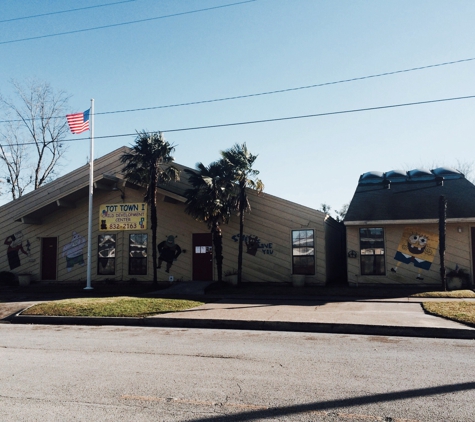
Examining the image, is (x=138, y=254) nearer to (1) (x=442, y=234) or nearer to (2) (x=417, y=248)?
(2) (x=417, y=248)

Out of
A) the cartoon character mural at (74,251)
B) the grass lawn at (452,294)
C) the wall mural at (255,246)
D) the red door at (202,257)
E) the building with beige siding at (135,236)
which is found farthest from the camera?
the cartoon character mural at (74,251)

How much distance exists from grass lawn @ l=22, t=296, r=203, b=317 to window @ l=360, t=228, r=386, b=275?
8.04 metres

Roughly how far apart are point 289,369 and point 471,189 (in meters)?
16.4

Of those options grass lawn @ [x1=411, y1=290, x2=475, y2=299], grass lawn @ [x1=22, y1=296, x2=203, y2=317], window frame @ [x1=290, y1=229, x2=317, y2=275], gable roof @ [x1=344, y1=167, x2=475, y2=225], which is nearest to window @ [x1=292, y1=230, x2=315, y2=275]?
window frame @ [x1=290, y1=229, x2=317, y2=275]

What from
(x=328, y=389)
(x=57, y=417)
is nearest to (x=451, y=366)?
(x=328, y=389)

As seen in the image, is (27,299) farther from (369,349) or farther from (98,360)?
(369,349)

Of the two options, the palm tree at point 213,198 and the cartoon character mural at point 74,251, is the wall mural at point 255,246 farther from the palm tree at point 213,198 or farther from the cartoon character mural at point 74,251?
the cartoon character mural at point 74,251

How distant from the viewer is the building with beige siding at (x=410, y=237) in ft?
60.5

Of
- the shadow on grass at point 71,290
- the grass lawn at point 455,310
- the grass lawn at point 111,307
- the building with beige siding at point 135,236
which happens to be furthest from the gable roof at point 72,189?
the grass lawn at point 455,310

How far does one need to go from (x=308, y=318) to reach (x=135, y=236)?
13.1 m

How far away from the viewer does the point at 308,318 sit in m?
11.8

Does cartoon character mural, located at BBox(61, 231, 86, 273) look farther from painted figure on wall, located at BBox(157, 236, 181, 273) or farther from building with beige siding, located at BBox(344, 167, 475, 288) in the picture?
building with beige siding, located at BBox(344, 167, 475, 288)

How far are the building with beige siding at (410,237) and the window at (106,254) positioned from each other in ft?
37.4

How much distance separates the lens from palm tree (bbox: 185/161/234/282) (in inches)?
777
